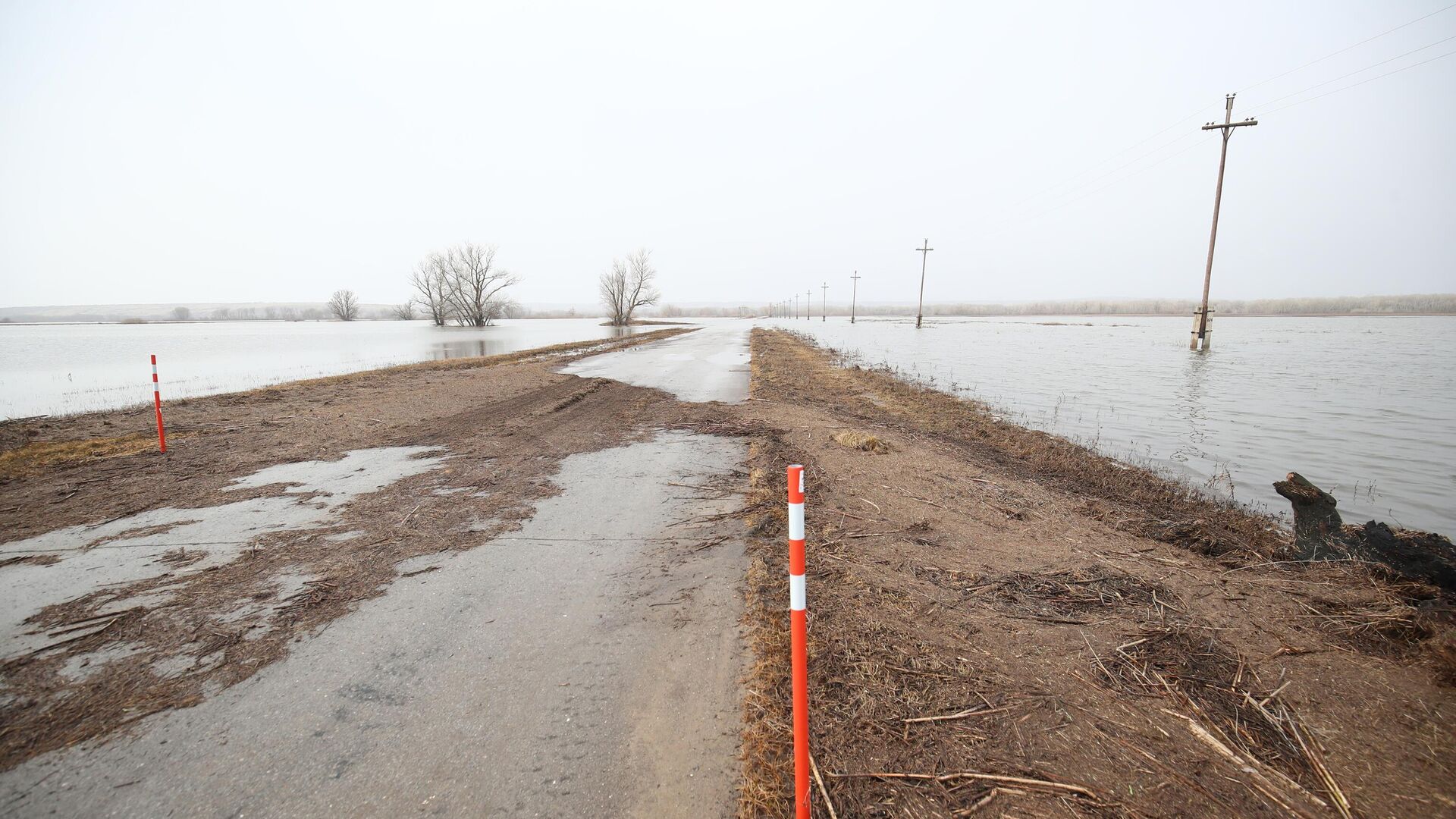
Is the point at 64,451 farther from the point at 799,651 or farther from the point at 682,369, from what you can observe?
the point at 682,369

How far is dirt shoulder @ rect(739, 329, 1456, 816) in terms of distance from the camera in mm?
2605

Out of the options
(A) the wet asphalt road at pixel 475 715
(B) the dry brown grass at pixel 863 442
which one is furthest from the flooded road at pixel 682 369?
(A) the wet asphalt road at pixel 475 715

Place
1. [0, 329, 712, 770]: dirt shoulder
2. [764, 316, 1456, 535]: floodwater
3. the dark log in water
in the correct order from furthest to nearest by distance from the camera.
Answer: [764, 316, 1456, 535]: floodwater
the dark log in water
[0, 329, 712, 770]: dirt shoulder

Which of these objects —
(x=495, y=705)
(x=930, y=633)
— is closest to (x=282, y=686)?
(x=495, y=705)

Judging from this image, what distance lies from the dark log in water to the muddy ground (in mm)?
259

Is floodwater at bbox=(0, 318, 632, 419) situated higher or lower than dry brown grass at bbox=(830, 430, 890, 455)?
lower

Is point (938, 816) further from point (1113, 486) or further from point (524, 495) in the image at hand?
point (1113, 486)

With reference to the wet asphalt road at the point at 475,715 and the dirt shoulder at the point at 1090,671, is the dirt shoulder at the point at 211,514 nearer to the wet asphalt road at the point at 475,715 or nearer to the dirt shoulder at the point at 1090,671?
the wet asphalt road at the point at 475,715

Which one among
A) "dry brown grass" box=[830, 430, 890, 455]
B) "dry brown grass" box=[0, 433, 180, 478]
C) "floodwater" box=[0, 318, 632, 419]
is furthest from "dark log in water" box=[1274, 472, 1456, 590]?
"floodwater" box=[0, 318, 632, 419]

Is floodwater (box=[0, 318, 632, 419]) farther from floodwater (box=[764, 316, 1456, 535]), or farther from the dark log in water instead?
floodwater (box=[764, 316, 1456, 535])

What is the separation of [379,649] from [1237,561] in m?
7.09

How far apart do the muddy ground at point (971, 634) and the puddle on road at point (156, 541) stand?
0.58 feet

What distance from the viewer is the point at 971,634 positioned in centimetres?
387

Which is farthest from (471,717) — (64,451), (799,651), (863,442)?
(64,451)
